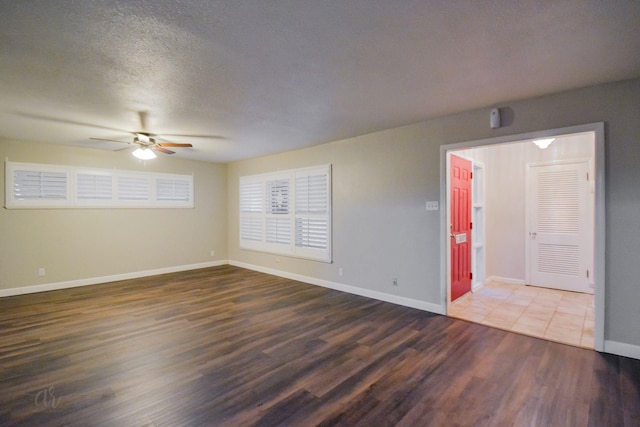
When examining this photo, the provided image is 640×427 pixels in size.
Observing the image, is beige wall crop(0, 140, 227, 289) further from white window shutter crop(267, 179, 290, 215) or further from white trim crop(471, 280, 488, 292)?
white trim crop(471, 280, 488, 292)

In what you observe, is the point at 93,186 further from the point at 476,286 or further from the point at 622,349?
the point at 622,349

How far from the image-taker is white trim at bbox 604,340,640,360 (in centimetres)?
275

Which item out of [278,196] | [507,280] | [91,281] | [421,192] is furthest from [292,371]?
[91,281]

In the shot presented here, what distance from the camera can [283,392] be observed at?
228cm

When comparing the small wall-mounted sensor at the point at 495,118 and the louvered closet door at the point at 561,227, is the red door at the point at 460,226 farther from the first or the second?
the louvered closet door at the point at 561,227

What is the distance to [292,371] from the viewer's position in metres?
2.58

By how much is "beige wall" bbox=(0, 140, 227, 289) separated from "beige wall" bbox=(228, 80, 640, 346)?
1652 millimetres

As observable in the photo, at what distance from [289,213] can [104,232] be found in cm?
355

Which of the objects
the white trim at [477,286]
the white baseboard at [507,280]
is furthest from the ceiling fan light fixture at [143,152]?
the white baseboard at [507,280]

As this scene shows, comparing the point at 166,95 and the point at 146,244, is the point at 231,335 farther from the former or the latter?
the point at 146,244

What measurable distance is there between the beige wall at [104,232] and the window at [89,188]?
12 cm

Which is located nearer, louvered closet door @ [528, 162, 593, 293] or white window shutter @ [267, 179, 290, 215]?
louvered closet door @ [528, 162, 593, 293]

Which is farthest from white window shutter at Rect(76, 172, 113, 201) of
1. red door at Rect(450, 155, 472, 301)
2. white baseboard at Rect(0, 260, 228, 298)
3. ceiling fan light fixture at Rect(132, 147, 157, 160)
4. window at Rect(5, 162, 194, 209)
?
red door at Rect(450, 155, 472, 301)

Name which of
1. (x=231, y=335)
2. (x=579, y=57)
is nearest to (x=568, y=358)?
(x=579, y=57)
